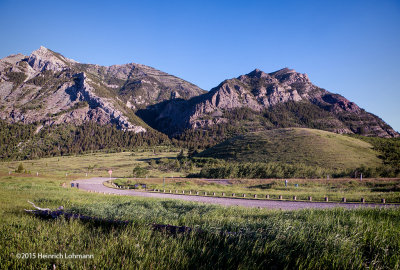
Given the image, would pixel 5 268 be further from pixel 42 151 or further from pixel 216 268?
pixel 42 151

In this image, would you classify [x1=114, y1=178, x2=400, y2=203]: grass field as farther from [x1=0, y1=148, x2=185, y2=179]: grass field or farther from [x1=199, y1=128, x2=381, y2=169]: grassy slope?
[x1=0, y1=148, x2=185, y2=179]: grass field

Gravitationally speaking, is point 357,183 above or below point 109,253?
below

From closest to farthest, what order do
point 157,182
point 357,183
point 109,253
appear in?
point 109,253 → point 357,183 → point 157,182

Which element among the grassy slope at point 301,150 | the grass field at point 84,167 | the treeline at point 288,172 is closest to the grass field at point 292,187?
the treeline at point 288,172

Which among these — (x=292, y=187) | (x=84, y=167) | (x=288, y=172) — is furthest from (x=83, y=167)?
(x=292, y=187)

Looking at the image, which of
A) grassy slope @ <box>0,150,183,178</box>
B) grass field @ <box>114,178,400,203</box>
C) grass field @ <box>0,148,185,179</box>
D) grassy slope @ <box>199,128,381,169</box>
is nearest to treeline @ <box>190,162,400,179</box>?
grass field @ <box>114,178,400,203</box>

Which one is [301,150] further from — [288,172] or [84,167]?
[84,167]

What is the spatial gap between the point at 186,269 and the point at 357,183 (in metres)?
42.4

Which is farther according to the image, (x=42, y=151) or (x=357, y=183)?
(x=42, y=151)

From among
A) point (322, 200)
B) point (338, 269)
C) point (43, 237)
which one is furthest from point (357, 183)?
point (43, 237)

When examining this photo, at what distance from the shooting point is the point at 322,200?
23453mm

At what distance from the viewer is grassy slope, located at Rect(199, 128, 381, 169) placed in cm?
6275

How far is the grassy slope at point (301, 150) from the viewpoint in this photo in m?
62.8

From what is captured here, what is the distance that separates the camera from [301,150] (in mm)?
72438
